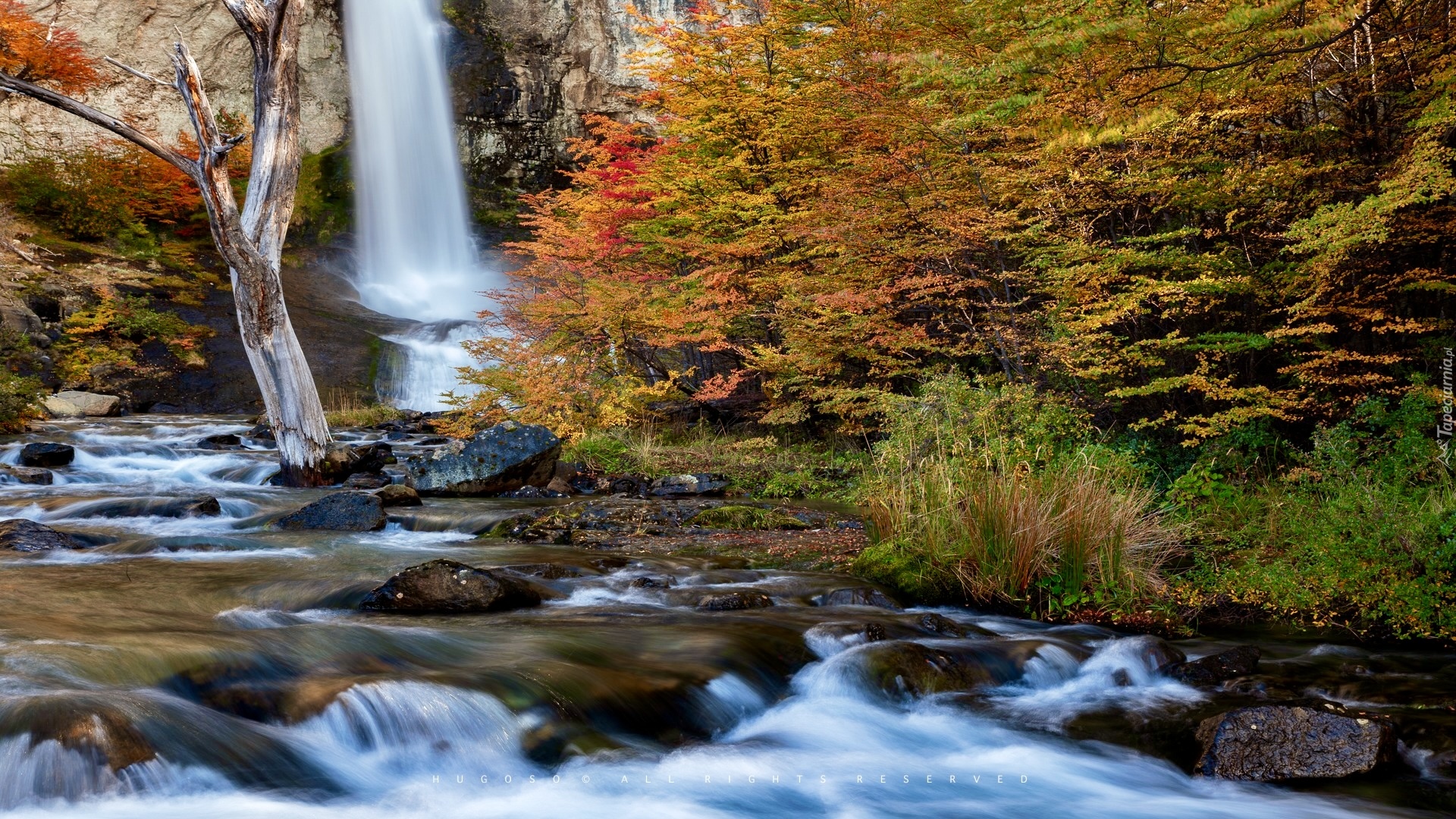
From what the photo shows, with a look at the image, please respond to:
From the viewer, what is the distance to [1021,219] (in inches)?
365

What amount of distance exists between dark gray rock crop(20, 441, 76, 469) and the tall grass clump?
981 centimetres

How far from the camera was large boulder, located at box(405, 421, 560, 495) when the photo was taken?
10445 mm

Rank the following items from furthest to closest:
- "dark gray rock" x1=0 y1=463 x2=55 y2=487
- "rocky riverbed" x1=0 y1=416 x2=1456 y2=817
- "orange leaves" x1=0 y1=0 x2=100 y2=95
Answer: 1. "orange leaves" x1=0 y1=0 x2=100 y2=95
2. "dark gray rock" x1=0 y1=463 x2=55 y2=487
3. "rocky riverbed" x1=0 y1=416 x2=1456 y2=817

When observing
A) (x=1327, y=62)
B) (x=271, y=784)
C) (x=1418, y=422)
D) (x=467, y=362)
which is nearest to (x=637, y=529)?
(x=271, y=784)

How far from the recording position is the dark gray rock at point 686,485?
10.4 metres

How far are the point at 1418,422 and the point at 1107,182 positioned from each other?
3.14 metres

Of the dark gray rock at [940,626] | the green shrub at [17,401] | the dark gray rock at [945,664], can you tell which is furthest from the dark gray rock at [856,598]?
the green shrub at [17,401]

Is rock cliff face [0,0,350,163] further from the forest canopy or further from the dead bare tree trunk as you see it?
the dead bare tree trunk

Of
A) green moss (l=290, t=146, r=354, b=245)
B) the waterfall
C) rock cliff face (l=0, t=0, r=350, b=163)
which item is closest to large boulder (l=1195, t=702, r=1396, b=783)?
the waterfall

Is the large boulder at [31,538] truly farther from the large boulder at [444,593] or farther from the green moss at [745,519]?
the green moss at [745,519]

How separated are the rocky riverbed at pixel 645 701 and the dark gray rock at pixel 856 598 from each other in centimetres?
2

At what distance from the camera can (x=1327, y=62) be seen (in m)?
7.73

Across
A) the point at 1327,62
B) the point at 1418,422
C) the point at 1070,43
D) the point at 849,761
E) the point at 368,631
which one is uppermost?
the point at 1327,62

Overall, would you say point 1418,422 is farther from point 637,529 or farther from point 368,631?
point 368,631
